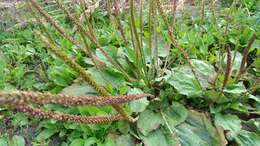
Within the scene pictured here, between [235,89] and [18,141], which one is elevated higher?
[235,89]

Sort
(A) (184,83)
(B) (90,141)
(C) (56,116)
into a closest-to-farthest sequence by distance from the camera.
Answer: (C) (56,116)
(B) (90,141)
(A) (184,83)

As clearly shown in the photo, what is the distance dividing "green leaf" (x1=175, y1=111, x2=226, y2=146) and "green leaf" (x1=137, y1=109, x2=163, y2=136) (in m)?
0.12

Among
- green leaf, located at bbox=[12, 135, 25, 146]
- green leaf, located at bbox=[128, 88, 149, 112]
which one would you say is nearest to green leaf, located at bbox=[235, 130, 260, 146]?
green leaf, located at bbox=[128, 88, 149, 112]

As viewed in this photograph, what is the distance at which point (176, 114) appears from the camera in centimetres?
198

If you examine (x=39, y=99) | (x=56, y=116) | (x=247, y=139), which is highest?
(x=39, y=99)

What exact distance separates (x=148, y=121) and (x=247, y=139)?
0.52 m

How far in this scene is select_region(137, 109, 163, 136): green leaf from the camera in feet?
6.13

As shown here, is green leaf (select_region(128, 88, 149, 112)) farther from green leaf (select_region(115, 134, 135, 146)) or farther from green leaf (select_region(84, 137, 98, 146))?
green leaf (select_region(84, 137, 98, 146))

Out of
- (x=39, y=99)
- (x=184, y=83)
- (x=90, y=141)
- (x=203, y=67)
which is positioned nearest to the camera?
(x=39, y=99)

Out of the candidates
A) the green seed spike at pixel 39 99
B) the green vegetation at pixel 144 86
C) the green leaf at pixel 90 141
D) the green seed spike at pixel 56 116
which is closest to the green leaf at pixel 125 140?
the green vegetation at pixel 144 86

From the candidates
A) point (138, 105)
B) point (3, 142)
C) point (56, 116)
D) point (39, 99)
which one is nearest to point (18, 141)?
point (3, 142)

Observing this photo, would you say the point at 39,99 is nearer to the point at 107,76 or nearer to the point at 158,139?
the point at 158,139

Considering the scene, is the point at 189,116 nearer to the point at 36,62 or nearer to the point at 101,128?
the point at 101,128

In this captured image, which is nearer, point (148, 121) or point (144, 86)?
point (148, 121)
